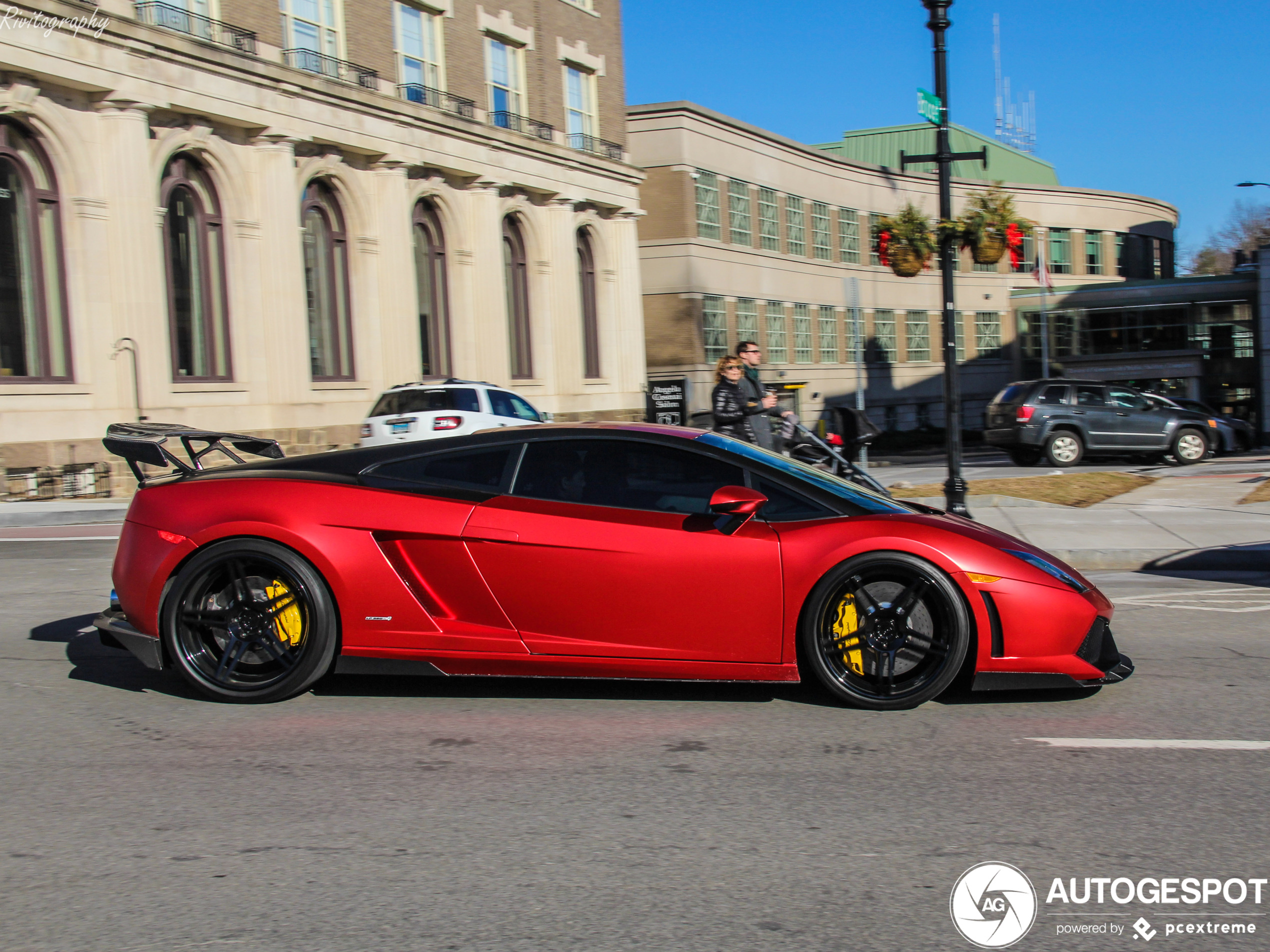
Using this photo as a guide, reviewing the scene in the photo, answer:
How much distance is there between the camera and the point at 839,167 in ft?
159

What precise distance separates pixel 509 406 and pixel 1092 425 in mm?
11675

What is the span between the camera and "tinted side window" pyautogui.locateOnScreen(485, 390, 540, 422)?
20.1m

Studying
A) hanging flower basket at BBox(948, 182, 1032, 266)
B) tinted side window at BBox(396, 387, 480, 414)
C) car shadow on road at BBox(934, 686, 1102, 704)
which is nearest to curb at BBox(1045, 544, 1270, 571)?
car shadow on road at BBox(934, 686, 1102, 704)

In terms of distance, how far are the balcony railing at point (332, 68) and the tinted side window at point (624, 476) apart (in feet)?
71.6

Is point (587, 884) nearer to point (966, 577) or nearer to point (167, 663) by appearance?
point (966, 577)

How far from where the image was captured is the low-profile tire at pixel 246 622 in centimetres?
524

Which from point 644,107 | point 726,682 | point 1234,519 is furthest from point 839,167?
point 726,682

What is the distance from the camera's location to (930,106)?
12.5 metres

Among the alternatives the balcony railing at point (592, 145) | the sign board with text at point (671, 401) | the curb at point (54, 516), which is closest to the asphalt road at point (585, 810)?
the curb at point (54, 516)

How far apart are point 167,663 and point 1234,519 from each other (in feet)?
35.8

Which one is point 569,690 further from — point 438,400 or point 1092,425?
point 1092,425

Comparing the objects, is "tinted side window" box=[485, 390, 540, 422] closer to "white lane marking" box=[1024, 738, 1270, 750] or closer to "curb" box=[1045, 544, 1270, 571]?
"curb" box=[1045, 544, 1270, 571]

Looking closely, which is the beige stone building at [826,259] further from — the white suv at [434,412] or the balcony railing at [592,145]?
the white suv at [434,412]

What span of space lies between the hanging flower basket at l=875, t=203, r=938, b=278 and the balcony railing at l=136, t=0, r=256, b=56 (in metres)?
13.1
